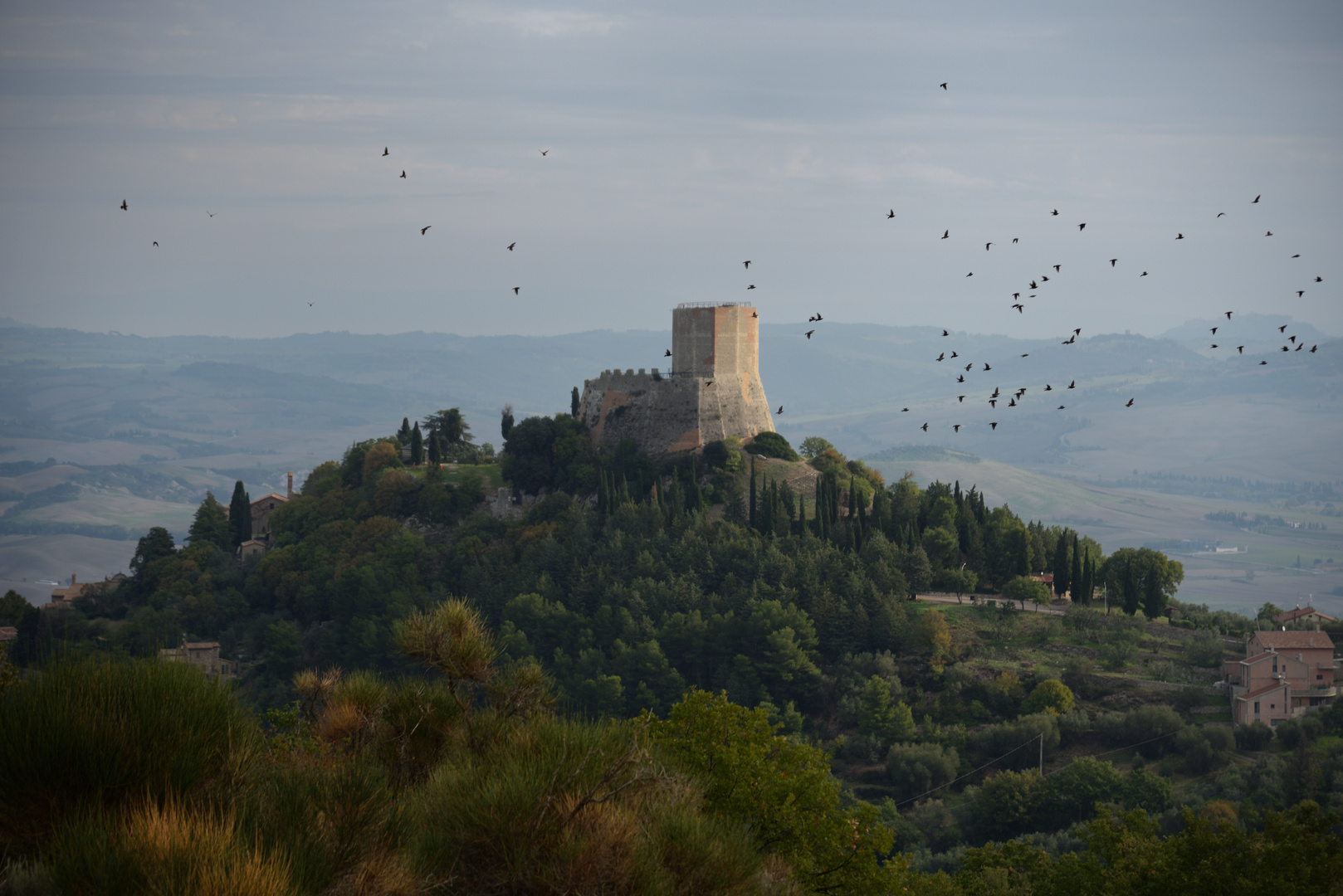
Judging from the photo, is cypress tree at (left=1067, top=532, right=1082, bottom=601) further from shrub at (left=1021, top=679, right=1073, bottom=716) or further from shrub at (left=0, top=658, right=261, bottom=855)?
shrub at (left=0, top=658, right=261, bottom=855)

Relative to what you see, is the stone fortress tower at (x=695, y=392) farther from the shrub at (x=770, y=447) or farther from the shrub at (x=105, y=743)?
the shrub at (x=105, y=743)

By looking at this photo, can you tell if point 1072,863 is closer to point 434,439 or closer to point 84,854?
point 84,854

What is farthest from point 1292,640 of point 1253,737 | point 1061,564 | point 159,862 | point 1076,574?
point 159,862

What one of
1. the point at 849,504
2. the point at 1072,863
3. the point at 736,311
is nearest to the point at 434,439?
the point at 736,311

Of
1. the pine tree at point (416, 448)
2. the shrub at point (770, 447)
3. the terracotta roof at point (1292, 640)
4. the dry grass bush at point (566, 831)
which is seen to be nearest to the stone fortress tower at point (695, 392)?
the shrub at point (770, 447)

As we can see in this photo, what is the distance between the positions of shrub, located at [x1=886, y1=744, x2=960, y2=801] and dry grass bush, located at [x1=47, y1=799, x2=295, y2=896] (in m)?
40.1

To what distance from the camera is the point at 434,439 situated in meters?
77.8

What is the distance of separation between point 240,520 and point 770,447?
35814 millimetres

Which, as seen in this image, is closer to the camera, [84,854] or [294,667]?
[84,854]

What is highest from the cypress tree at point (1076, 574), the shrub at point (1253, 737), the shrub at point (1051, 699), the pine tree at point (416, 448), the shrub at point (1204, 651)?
the pine tree at point (416, 448)

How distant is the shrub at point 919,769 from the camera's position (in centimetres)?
4703

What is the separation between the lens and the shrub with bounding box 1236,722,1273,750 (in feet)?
151

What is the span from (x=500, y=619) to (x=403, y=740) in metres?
49.1

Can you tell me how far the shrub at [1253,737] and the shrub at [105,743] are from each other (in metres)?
43.1
